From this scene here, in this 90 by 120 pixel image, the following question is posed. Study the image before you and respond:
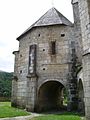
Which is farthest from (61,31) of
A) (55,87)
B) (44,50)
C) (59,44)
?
(55,87)

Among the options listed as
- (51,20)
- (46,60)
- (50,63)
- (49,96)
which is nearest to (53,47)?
(46,60)

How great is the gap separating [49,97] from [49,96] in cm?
9

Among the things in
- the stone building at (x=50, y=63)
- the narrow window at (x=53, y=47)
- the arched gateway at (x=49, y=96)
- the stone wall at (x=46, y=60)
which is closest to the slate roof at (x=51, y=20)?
the stone building at (x=50, y=63)

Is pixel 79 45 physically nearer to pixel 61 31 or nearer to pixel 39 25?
pixel 61 31

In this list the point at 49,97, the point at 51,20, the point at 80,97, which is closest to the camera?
the point at 80,97

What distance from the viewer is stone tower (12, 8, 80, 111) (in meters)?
14.8

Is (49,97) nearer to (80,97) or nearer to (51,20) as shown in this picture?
(80,97)

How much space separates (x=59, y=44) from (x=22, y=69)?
14.4 feet

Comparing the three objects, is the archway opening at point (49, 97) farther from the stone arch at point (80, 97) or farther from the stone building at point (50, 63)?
the stone arch at point (80, 97)

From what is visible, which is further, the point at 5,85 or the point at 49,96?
the point at 5,85

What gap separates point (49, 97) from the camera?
55.4 feet

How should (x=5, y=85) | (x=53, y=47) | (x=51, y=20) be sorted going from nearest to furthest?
(x=53, y=47)
(x=51, y=20)
(x=5, y=85)

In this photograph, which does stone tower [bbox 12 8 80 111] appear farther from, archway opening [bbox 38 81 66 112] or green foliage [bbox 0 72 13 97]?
green foliage [bbox 0 72 13 97]

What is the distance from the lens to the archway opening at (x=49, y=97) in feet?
50.2
